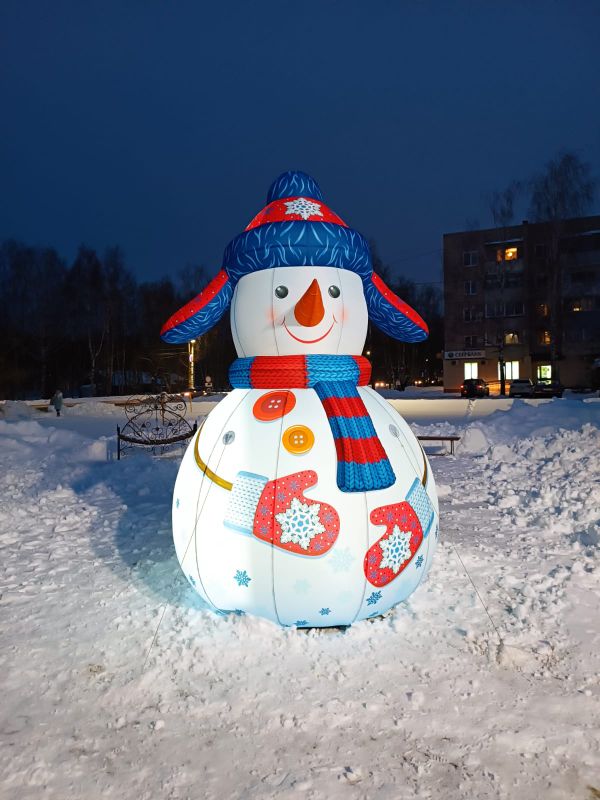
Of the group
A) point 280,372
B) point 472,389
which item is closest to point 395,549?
point 280,372

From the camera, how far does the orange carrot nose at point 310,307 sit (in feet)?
11.8

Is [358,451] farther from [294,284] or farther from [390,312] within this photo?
[390,312]

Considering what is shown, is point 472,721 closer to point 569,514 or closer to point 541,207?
point 569,514

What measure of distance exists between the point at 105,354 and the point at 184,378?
6252mm

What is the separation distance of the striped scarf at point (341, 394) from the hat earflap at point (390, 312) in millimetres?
615

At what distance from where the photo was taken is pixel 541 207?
36.6 meters

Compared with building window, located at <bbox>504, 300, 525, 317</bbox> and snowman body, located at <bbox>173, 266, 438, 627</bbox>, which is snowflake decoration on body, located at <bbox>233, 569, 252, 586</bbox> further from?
building window, located at <bbox>504, 300, 525, 317</bbox>

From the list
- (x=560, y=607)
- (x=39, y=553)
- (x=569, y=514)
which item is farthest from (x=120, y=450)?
(x=560, y=607)

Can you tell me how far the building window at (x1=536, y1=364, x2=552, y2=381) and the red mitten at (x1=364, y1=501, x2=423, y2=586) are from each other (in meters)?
44.6

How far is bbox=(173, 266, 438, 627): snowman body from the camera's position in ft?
11.4

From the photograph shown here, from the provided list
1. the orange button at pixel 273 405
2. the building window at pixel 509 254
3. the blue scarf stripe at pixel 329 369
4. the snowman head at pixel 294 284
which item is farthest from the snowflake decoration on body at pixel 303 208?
the building window at pixel 509 254

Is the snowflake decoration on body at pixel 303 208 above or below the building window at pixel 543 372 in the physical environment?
above

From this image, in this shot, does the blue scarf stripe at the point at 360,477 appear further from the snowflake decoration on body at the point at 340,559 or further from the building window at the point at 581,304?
the building window at the point at 581,304

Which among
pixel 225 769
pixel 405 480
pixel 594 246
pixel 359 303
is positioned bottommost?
pixel 225 769
